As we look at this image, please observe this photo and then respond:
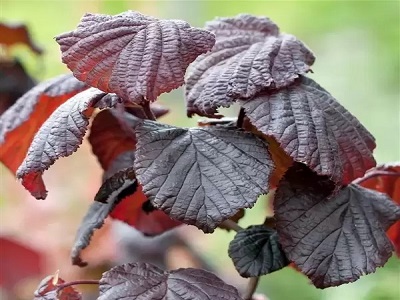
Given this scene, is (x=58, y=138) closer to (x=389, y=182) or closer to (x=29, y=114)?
(x=29, y=114)

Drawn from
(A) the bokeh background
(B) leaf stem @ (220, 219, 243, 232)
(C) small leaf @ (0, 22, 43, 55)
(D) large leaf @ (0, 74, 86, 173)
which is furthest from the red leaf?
(B) leaf stem @ (220, 219, 243, 232)

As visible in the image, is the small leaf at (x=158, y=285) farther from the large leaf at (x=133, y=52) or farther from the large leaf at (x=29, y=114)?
the large leaf at (x=29, y=114)

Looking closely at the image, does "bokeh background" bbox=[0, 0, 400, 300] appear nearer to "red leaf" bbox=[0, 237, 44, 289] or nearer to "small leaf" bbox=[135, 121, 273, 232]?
"red leaf" bbox=[0, 237, 44, 289]

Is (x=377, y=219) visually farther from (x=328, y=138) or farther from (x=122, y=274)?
(x=122, y=274)

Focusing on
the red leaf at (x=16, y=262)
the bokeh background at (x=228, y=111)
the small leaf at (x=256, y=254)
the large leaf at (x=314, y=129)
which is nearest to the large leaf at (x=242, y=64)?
the large leaf at (x=314, y=129)

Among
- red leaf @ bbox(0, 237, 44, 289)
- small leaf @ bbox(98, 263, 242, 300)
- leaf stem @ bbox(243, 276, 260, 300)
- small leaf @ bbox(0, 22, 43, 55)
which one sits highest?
small leaf @ bbox(0, 22, 43, 55)

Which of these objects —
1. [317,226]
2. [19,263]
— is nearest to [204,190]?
[317,226]

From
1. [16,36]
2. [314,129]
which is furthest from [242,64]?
[16,36]
